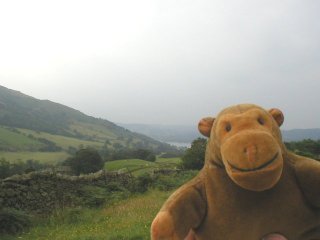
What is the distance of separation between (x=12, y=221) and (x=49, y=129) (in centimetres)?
10906

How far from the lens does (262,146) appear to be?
305 centimetres

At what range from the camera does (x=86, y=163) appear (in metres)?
26.1

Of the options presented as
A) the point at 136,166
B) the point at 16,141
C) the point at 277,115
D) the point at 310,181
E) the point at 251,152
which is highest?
the point at 277,115

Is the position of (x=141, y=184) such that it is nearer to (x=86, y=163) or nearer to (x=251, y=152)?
(x=86, y=163)

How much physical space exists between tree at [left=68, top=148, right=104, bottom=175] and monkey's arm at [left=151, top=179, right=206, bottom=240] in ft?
73.0

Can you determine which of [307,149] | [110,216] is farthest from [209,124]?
[307,149]

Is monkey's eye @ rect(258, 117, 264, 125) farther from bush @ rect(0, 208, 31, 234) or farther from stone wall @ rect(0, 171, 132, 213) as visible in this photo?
stone wall @ rect(0, 171, 132, 213)

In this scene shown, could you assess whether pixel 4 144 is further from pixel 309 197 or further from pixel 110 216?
pixel 309 197

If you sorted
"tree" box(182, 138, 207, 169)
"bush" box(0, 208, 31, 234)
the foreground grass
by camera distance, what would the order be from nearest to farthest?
the foreground grass
"bush" box(0, 208, 31, 234)
"tree" box(182, 138, 207, 169)

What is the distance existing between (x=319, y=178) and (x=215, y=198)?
34.7 inches

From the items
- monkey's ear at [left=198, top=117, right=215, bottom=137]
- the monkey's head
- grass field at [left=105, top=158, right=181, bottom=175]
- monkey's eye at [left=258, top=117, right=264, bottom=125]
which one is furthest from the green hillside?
monkey's eye at [left=258, top=117, right=264, bottom=125]

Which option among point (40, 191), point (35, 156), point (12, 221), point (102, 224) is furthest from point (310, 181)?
point (35, 156)

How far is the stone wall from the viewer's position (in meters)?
12.8

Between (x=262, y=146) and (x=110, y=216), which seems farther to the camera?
(x=110, y=216)
